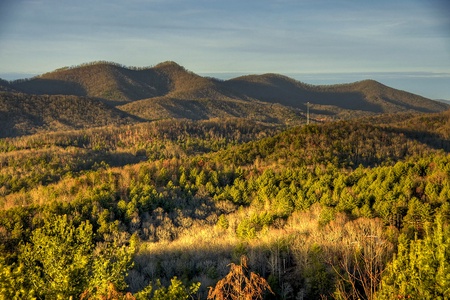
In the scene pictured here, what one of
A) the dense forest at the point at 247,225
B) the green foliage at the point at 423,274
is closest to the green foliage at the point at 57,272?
the dense forest at the point at 247,225

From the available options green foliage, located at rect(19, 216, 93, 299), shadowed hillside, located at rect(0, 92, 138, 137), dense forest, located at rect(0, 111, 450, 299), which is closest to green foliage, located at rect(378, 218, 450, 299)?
dense forest, located at rect(0, 111, 450, 299)

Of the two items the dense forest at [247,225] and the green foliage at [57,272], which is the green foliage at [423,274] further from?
the green foliage at [57,272]

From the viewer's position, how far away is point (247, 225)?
31562 millimetres

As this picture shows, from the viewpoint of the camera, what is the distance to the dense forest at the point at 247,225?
12.3 meters

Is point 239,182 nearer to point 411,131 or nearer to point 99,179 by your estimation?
point 99,179

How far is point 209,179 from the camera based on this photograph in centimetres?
5294

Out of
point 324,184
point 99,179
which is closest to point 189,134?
point 99,179

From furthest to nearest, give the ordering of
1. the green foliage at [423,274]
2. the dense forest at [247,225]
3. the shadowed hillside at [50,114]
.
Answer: the shadowed hillside at [50,114] → the dense forest at [247,225] → the green foliage at [423,274]

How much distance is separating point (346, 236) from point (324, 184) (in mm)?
18803

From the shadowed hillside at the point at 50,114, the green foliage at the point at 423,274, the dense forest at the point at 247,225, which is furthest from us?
the shadowed hillside at the point at 50,114

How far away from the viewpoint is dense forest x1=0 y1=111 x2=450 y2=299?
484 inches

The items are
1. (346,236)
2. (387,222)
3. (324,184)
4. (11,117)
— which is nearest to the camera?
(346,236)

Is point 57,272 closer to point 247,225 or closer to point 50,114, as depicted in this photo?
point 247,225

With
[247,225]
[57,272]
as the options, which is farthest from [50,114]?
[57,272]
